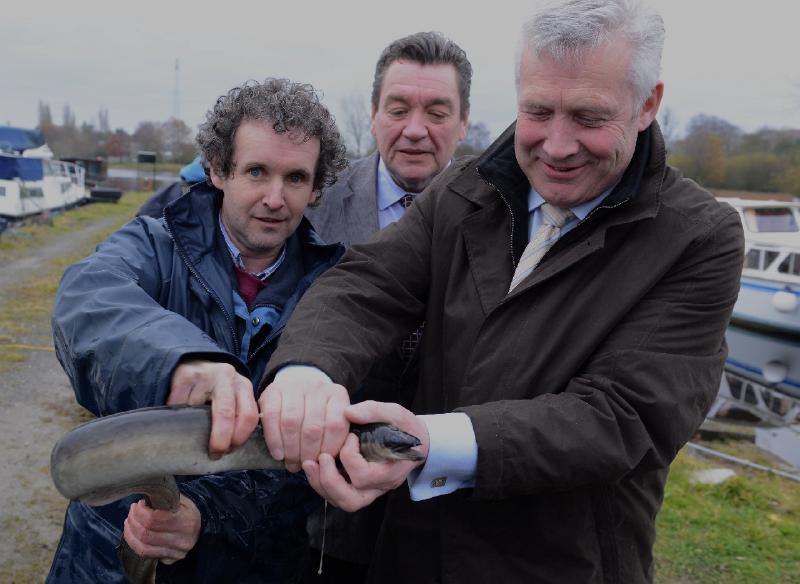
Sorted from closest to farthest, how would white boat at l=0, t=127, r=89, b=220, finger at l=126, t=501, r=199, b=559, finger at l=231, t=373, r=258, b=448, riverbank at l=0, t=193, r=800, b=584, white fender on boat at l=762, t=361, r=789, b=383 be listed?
finger at l=231, t=373, r=258, b=448 → finger at l=126, t=501, r=199, b=559 → riverbank at l=0, t=193, r=800, b=584 → white fender on boat at l=762, t=361, r=789, b=383 → white boat at l=0, t=127, r=89, b=220

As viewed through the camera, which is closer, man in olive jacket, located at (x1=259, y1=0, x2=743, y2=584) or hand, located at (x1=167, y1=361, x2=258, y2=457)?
hand, located at (x1=167, y1=361, x2=258, y2=457)

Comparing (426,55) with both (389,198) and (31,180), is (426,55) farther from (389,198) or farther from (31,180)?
(31,180)

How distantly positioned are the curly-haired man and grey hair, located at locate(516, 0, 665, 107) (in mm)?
991

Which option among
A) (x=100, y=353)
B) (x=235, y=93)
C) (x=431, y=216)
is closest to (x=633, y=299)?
(x=431, y=216)

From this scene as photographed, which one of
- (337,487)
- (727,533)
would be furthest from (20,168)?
(337,487)

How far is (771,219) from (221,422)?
18.0 m

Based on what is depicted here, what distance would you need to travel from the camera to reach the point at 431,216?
2498 mm

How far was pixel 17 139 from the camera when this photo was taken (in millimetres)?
35000

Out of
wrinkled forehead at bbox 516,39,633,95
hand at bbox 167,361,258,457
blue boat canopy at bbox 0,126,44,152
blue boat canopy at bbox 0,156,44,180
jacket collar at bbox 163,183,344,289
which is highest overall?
wrinkled forehead at bbox 516,39,633,95

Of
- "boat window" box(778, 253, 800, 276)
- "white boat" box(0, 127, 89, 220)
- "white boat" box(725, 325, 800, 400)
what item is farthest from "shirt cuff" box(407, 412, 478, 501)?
"white boat" box(0, 127, 89, 220)

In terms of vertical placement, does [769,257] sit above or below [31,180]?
above

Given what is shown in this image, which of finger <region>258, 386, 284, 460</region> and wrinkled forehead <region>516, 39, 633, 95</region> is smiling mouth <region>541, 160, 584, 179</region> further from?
finger <region>258, 386, 284, 460</region>

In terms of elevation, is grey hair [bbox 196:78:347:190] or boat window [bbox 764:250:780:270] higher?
grey hair [bbox 196:78:347:190]

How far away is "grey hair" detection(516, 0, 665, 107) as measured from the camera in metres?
1.97
